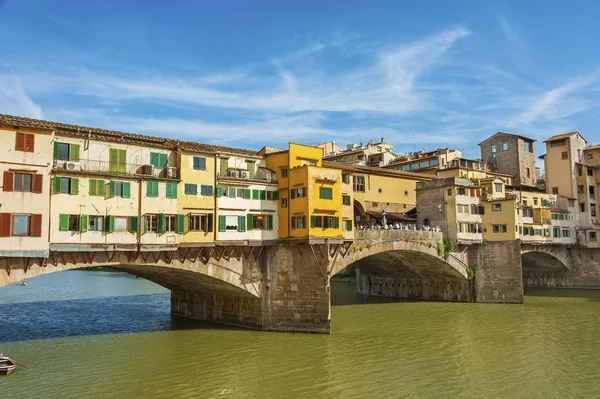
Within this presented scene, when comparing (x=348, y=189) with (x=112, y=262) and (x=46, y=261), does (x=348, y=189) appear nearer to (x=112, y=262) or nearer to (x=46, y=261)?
(x=112, y=262)

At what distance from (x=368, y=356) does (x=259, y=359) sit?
7.38 m

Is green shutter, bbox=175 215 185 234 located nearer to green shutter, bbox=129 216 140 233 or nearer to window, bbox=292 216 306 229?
green shutter, bbox=129 216 140 233

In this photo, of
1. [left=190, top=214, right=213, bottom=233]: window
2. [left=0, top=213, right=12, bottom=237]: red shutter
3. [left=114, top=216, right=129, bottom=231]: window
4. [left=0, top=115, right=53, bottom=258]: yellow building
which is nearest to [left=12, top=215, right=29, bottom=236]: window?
[left=0, top=115, right=53, bottom=258]: yellow building

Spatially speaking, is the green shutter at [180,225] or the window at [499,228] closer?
the green shutter at [180,225]

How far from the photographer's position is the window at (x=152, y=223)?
115 ft

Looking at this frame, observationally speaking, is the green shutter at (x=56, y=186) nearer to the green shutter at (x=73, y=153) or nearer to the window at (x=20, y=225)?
the green shutter at (x=73, y=153)

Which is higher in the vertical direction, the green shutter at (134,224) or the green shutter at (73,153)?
the green shutter at (73,153)

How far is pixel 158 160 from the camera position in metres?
36.5

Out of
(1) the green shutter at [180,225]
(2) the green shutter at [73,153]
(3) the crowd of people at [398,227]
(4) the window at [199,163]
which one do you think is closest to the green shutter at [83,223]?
(2) the green shutter at [73,153]

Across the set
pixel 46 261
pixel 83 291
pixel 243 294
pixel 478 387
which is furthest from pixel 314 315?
pixel 83 291

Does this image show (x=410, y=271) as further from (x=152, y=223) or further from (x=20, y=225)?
(x=20, y=225)

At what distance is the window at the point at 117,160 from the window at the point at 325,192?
15487 mm

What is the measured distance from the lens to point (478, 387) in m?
27.0

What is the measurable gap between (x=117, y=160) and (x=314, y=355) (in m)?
19.1
